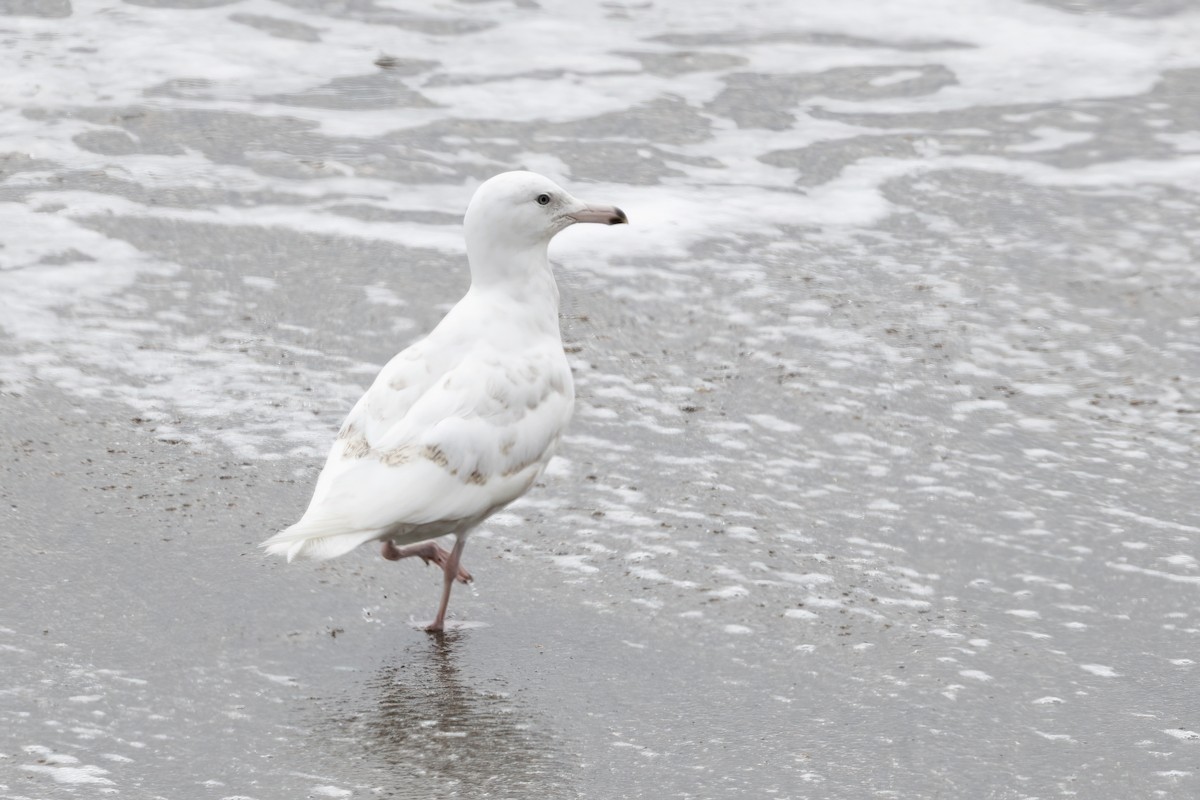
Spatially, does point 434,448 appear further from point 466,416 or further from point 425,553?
point 425,553

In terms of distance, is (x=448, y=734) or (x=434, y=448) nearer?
(x=448, y=734)

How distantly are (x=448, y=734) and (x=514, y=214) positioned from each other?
1994 mm

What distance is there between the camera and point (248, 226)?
345 inches

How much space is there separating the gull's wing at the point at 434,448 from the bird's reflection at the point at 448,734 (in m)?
0.43

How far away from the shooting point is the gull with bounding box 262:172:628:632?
529 cm

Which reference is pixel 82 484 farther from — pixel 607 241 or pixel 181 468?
pixel 607 241

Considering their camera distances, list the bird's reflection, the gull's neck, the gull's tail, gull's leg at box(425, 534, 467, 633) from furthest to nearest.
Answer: the gull's neck → gull's leg at box(425, 534, 467, 633) → the gull's tail → the bird's reflection

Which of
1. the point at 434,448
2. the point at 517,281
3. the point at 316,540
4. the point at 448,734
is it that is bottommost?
the point at 448,734

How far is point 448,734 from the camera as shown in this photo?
488 cm

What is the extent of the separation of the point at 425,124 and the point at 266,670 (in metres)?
5.52

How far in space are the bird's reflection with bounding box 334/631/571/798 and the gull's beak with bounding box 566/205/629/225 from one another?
1678mm

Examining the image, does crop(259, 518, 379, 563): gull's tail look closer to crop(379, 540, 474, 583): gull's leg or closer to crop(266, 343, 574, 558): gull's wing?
crop(266, 343, 574, 558): gull's wing

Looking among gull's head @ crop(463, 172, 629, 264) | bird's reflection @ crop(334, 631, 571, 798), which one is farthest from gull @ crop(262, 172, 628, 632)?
bird's reflection @ crop(334, 631, 571, 798)

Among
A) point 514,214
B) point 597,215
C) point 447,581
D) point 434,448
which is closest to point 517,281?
point 514,214
